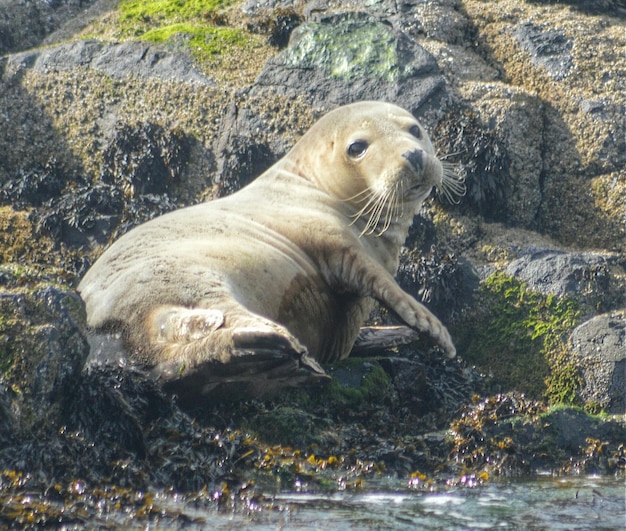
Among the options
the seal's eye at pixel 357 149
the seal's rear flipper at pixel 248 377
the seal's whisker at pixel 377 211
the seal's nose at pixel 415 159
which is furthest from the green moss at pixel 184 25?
the seal's rear flipper at pixel 248 377

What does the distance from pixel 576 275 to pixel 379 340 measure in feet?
5.21

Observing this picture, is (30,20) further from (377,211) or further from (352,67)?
(377,211)

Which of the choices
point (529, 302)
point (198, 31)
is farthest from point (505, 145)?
point (198, 31)

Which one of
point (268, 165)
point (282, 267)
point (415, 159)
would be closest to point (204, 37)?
point (268, 165)

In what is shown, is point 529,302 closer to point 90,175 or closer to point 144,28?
point 90,175

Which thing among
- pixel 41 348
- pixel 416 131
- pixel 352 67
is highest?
pixel 352 67

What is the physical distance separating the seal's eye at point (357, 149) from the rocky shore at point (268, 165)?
1150 mm

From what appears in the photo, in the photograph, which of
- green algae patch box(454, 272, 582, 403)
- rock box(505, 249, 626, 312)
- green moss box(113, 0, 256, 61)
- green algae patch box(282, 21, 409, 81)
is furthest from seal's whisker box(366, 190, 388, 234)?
green moss box(113, 0, 256, 61)

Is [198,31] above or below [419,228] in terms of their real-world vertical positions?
above

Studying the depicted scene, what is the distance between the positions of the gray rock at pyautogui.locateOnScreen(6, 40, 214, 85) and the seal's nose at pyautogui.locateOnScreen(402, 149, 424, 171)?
3.50 metres

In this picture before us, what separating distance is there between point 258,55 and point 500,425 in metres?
5.83

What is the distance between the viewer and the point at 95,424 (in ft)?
16.4

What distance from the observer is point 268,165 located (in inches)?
376

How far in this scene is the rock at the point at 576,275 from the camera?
26.3 ft
